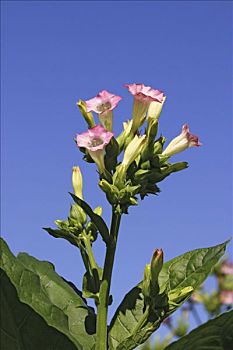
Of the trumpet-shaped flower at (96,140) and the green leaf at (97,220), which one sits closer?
the green leaf at (97,220)

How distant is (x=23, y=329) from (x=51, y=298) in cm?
35

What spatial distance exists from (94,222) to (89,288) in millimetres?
123

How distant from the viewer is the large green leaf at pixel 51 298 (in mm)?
1071

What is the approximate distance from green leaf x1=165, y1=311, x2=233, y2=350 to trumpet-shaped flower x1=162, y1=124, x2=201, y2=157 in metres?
0.57

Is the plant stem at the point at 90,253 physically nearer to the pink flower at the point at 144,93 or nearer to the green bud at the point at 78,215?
the green bud at the point at 78,215

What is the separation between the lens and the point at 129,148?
1337mm

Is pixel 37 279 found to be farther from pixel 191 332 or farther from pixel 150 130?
pixel 150 130

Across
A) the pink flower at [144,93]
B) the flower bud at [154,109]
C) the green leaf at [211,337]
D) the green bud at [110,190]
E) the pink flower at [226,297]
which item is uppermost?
the pink flower at [144,93]

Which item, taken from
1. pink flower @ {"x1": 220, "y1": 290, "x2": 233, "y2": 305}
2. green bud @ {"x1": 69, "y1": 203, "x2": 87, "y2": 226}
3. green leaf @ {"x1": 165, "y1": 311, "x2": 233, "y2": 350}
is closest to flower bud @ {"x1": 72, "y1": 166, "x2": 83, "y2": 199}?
green bud @ {"x1": 69, "y1": 203, "x2": 87, "y2": 226}

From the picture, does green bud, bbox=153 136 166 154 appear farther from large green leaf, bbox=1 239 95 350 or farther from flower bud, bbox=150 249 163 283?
large green leaf, bbox=1 239 95 350

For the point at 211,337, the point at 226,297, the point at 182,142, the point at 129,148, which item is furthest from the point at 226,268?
the point at 211,337

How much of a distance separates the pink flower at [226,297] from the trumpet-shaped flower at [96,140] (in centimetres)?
48

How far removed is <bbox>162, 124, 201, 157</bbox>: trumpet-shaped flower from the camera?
1.51 metres

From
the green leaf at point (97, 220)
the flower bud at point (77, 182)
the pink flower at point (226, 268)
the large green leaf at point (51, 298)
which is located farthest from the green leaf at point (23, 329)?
the pink flower at point (226, 268)
